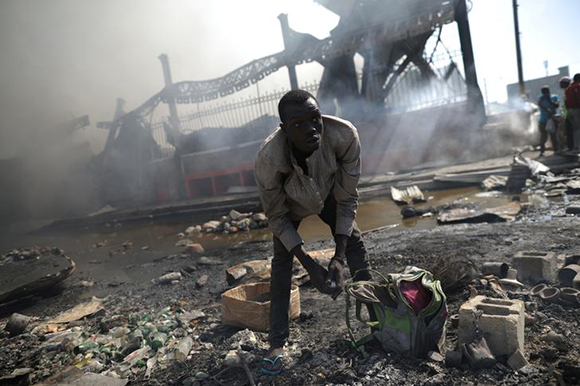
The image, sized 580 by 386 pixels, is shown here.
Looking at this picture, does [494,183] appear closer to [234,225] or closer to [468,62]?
[234,225]

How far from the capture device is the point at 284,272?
2.65 meters

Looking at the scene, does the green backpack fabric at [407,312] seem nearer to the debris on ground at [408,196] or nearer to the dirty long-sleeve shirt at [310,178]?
the dirty long-sleeve shirt at [310,178]

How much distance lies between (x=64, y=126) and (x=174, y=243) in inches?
618

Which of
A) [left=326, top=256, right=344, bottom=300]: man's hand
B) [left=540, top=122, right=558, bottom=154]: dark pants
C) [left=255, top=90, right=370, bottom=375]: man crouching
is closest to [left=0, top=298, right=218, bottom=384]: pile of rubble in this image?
[left=255, top=90, right=370, bottom=375]: man crouching

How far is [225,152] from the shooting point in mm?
15188

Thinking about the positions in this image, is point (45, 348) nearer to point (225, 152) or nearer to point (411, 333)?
point (411, 333)

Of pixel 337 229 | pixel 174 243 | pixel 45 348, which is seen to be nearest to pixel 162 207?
pixel 174 243

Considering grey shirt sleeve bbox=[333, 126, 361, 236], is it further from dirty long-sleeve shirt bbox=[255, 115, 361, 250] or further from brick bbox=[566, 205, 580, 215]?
brick bbox=[566, 205, 580, 215]

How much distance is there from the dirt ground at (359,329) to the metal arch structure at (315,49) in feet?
28.4

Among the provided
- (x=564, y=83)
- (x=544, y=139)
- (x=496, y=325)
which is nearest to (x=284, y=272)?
(x=496, y=325)

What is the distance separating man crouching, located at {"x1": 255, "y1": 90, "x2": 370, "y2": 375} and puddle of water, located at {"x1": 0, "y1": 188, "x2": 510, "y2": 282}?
12.3 feet

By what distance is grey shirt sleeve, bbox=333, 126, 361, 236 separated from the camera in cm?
246

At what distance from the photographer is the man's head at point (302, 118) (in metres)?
2.16

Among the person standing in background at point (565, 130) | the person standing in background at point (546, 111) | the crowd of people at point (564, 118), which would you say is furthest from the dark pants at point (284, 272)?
the person standing in background at point (546, 111)
